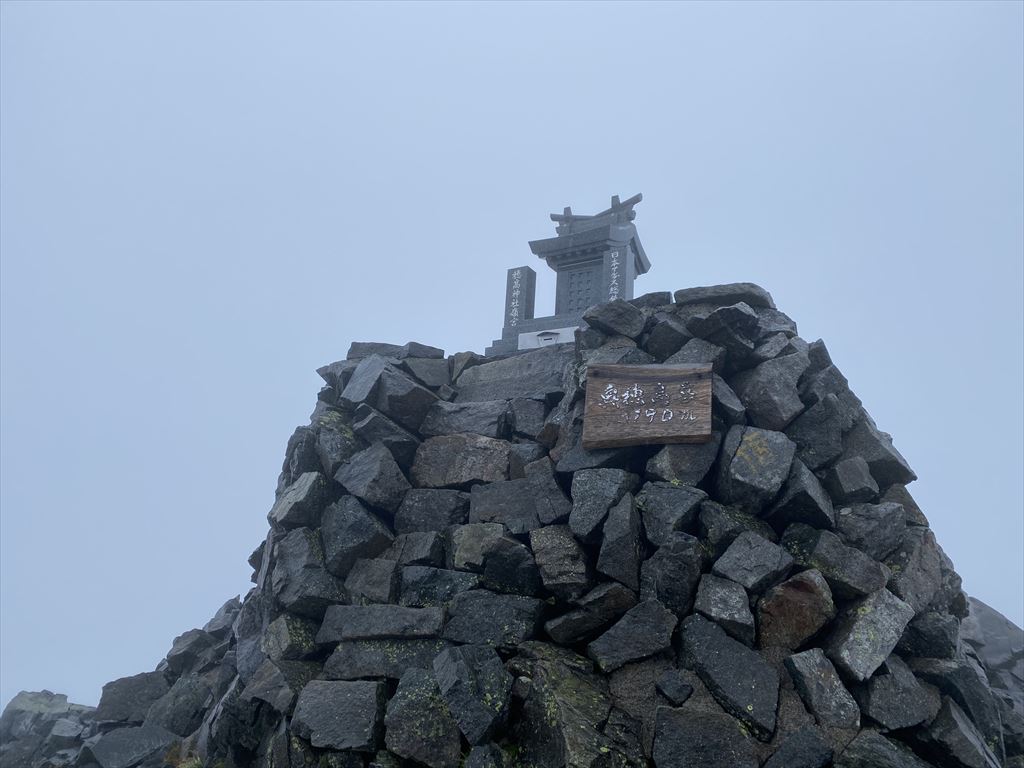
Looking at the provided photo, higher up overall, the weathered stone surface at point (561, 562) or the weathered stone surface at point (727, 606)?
the weathered stone surface at point (561, 562)

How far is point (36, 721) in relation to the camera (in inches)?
788

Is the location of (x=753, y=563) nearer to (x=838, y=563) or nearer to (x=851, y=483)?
(x=838, y=563)

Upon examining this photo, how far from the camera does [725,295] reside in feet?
45.9

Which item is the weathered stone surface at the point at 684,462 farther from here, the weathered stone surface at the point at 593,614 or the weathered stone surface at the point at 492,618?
the weathered stone surface at the point at 492,618

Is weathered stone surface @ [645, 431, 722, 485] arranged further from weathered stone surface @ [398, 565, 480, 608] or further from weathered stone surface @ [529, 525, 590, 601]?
weathered stone surface @ [398, 565, 480, 608]

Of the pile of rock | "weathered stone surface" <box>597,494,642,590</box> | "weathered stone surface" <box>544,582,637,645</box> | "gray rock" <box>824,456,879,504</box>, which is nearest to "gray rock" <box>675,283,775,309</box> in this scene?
the pile of rock

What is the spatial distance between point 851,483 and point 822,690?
3.35m

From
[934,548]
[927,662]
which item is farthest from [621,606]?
[934,548]

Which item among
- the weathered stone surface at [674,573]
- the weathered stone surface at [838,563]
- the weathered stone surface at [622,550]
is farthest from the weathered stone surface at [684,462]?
the weathered stone surface at [838,563]

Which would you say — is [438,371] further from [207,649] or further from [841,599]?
[841,599]

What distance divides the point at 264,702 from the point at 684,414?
7760mm

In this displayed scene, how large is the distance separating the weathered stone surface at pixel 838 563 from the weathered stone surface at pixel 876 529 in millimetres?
366

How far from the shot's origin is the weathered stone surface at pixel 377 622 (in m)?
12.0

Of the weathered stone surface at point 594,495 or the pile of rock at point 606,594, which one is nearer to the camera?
the pile of rock at point 606,594
